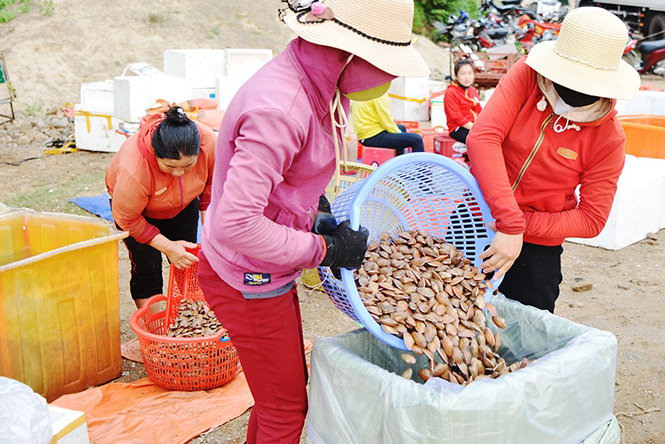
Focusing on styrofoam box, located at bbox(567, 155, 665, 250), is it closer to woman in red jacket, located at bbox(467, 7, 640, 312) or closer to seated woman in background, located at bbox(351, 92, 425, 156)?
seated woman in background, located at bbox(351, 92, 425, 156)

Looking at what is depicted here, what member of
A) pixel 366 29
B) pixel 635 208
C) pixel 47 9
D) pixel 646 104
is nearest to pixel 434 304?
pixel 366 29

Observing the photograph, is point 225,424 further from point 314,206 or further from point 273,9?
point 273,9

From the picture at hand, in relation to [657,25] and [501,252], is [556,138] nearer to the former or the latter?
[501,252]

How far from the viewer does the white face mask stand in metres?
1.86

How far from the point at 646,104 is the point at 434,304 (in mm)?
5602

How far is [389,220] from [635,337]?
1.95 meters

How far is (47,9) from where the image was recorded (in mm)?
10977

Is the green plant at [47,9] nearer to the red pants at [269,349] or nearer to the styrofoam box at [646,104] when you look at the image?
the styrofoam box at [646,104]

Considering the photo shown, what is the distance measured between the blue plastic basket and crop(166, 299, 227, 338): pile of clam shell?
1124mm

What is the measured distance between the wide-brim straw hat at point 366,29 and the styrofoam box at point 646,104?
5600mm

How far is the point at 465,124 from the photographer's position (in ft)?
19.0

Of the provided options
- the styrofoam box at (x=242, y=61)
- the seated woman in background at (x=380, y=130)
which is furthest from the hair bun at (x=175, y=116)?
the styrofoam box at (x=242, y=61)

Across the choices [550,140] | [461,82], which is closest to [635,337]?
[550,140]

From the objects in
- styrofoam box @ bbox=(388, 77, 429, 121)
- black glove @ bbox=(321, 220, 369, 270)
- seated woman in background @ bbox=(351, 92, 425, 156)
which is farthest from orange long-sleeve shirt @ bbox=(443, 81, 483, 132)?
black glove @ bbox=(321, 220, 369, 270)
